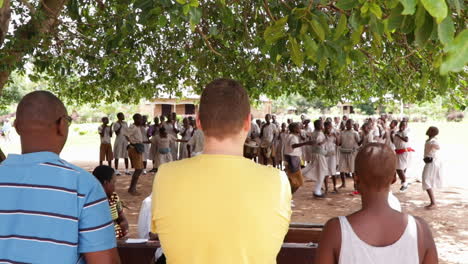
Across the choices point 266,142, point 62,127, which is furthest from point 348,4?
point 266,142

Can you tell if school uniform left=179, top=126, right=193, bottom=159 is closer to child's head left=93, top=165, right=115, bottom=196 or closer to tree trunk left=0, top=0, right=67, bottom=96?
tree trunk left=0, top=0, right=67, bottom=96

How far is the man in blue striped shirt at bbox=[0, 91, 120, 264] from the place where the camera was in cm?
161

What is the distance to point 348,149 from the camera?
10883 mm

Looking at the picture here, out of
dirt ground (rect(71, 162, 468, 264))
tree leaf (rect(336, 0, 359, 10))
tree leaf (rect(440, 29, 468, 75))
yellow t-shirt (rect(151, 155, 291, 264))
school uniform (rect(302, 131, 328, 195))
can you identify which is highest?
tree leaf (rect(336, 0, 359, 10))

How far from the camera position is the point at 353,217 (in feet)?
6.15

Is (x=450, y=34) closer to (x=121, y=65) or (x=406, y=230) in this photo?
(x=406, y=230)

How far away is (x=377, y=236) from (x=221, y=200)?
77 cm

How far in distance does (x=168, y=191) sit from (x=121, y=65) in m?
6.31

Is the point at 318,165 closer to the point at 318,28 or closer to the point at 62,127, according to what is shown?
the point at 318,28

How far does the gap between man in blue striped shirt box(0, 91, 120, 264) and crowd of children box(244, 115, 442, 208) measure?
7234 mm

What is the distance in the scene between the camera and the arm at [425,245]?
1.83 meters

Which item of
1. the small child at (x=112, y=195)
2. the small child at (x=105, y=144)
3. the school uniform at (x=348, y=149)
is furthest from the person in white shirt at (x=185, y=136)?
the small child at (x=112, y=195)

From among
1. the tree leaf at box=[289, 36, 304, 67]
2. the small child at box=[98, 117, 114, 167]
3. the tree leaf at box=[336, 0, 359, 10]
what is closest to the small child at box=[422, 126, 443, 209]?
the tree leaf at box=[289, 36, 304, 67]

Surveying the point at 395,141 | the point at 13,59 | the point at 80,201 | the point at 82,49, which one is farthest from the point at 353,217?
the point at 395,141
